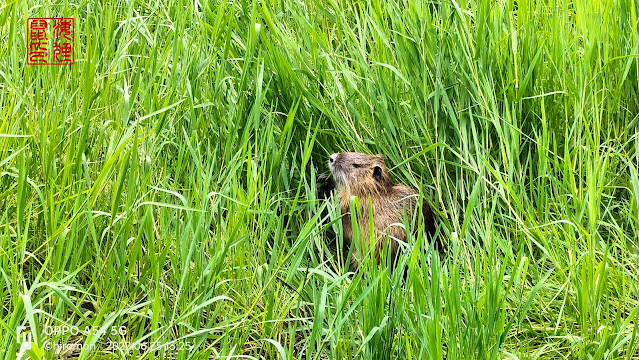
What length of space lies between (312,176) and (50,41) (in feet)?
4.02

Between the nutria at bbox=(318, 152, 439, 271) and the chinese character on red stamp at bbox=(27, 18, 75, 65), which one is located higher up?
the chinese character on red stamp at bbox=(27, 18, 75, 65)

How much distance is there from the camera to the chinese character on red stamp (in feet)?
12.1

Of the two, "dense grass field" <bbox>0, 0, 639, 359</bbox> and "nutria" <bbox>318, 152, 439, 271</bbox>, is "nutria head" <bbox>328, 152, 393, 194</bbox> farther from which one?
"dense grass field" <bbox>0, 0, 639, 359</bbox>

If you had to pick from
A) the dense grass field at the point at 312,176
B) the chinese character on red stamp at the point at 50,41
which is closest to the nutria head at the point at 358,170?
the dense grass field at the point at 312,176

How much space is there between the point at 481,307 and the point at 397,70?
4.40ft

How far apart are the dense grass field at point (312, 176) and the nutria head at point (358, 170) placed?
0.39 ft

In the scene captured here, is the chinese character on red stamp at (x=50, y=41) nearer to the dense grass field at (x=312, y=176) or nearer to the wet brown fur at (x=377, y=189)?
the dense grass field at (x=312, y=176)

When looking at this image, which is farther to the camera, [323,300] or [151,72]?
[151,72]

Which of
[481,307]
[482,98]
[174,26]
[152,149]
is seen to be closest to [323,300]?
[481,307]

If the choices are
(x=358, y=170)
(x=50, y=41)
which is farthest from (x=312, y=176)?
(x=50, y=41)

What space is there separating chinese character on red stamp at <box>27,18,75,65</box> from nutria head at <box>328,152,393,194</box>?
3.93ft

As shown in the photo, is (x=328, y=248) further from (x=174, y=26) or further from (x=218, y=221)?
(x=174, y=26)

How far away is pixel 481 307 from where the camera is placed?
9.46 ft

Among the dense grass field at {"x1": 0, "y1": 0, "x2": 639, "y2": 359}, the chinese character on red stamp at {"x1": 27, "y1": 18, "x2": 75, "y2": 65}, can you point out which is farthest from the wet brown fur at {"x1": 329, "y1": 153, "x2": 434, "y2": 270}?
the chinese character on red stamp at {"x1": 27, "y1": 18, "x2": 75, "y2": 65}
